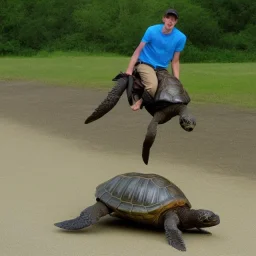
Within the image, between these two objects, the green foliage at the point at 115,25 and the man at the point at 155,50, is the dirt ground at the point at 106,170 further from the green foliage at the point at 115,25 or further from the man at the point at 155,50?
the green foliage at the point at 115,25

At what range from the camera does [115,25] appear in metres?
58.1

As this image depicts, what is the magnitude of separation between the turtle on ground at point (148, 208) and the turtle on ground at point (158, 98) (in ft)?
1.49

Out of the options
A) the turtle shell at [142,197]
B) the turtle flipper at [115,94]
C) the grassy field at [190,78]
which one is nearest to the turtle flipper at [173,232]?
the turtle shell at [142,197]

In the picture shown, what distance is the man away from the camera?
719cm

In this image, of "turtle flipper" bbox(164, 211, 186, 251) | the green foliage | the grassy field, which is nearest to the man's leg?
"turtle flipper" bbox(164, 211, 186, 251)

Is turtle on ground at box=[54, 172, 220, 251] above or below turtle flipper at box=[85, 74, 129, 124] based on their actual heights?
below

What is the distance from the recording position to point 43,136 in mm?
15047

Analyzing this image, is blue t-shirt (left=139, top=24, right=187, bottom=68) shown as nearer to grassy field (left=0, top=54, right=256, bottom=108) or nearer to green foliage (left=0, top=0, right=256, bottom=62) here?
grassy field (left=0, top=54, right=256, bottom=108)

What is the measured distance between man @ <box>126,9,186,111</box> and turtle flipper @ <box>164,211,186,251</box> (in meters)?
1.33

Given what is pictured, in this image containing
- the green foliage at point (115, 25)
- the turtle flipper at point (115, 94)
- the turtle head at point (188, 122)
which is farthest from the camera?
the green foliage at point (115, 25)

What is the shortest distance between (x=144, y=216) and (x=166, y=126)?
9197mm

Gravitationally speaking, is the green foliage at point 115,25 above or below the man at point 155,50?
below

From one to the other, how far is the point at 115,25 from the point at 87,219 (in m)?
51.3

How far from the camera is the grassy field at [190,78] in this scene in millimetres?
22344
